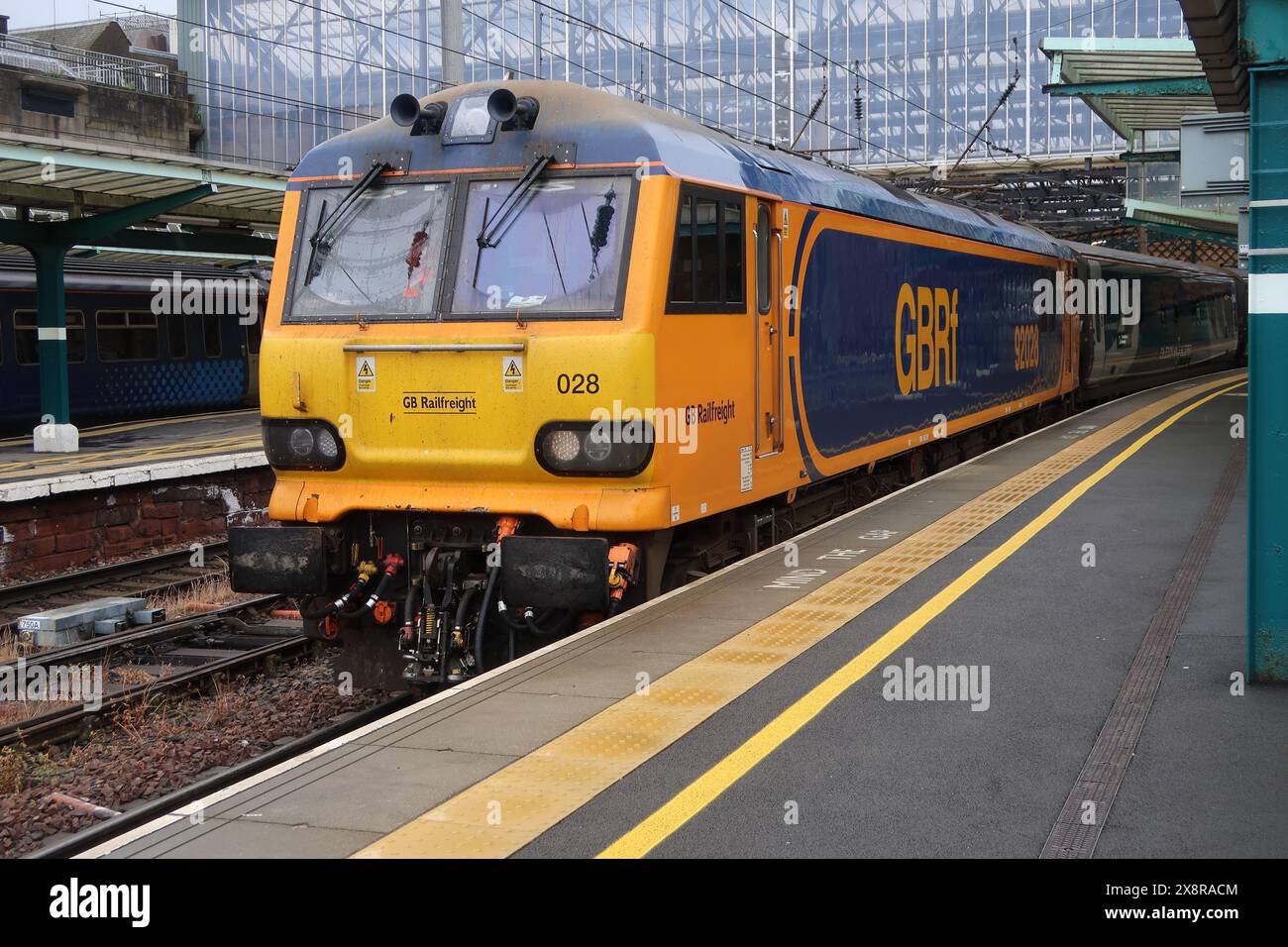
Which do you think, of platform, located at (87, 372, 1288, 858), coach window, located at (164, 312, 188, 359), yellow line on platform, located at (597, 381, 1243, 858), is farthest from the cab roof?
coach window, located at (164, 312, 188, 359)

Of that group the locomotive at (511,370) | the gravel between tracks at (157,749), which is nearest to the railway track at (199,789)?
the gravel between tracks at (157,749)

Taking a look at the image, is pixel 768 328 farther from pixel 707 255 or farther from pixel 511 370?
pixel 511 370

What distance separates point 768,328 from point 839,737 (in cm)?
388

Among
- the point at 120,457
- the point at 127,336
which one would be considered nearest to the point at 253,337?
the point at 127,336

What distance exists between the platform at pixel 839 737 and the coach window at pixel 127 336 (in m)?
16.4

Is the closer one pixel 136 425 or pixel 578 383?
pixel 578 383

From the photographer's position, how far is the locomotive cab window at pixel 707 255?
784cm

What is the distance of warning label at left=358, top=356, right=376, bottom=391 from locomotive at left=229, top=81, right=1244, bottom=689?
1cm

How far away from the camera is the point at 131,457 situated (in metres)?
17.6

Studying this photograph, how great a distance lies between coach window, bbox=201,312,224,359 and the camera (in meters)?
24.7

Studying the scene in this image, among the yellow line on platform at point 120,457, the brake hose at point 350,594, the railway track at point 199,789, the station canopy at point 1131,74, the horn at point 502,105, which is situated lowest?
the railway track at point 199,789

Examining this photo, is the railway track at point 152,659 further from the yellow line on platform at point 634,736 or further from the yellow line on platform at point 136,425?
the yellow line on platform at point 136,425

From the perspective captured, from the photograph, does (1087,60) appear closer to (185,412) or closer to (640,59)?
(185,412)

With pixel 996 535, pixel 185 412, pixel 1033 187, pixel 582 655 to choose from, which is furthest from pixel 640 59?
pixel 582 655
